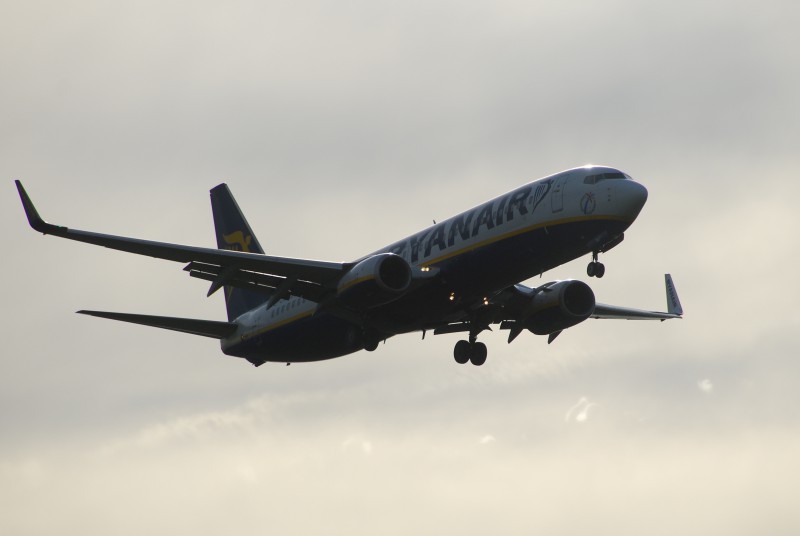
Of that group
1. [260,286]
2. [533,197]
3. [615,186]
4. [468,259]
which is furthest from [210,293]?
[615,186]

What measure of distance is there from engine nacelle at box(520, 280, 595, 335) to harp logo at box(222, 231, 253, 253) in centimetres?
1718

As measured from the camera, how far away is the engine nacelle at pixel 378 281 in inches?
1642

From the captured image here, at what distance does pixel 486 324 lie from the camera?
47562 millimetres

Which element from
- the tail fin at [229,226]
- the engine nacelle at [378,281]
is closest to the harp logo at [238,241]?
the tail fin at [229,226]

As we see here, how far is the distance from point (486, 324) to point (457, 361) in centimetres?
218

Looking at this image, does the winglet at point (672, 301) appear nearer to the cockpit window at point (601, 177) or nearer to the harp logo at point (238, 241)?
the cockpit window at point (601, 177)

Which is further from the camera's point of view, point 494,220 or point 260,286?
point 260,286

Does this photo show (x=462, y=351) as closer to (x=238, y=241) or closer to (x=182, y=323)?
(x=182, y=323)

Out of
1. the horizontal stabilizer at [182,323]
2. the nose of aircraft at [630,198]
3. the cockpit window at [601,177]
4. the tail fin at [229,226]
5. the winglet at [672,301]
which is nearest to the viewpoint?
the nose of aircraft at [630,198]

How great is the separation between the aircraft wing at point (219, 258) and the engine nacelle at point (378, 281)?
52.1 inches

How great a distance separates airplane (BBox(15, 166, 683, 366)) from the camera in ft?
133

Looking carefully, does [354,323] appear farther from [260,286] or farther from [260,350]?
[260,350]

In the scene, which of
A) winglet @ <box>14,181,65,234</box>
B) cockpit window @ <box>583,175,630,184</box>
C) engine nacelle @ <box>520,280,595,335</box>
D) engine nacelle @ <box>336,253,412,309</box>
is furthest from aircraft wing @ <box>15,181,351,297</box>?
cockpit window @ <box>583,175,630,184</box>

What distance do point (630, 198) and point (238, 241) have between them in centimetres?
2478
